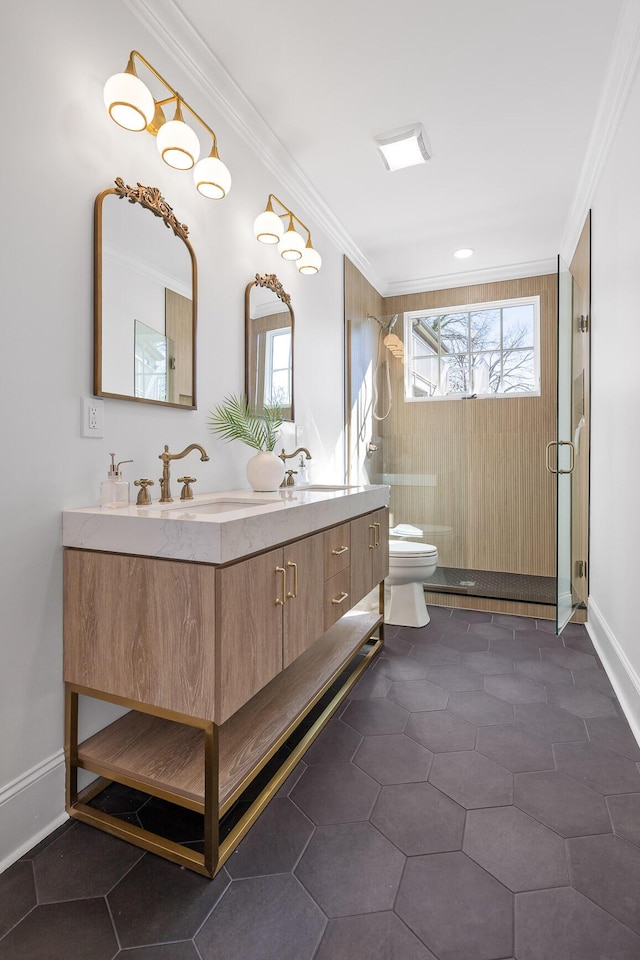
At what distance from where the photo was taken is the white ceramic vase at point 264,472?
2.06 meters

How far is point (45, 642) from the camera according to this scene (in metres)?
1.38

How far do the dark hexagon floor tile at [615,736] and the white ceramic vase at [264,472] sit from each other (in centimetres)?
156

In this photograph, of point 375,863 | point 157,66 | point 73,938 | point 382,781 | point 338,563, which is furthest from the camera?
point 338,563

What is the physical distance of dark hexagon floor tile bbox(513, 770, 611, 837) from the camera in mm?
1408

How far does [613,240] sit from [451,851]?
255cm

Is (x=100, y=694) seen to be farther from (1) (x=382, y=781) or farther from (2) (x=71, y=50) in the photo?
(2) (x=71, y=50)

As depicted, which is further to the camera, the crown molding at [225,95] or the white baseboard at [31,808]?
the crown molding at [225,95]

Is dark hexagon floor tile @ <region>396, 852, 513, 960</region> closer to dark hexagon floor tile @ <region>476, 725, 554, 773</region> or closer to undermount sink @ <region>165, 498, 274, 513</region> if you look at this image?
dark hexagon floor tile @ <region>476, 725, 554, 773</region>

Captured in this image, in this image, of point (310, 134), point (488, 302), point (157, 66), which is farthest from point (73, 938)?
point (488, 302)

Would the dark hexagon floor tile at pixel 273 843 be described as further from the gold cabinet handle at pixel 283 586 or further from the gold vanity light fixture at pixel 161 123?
the gold vanity light fixture at pixel 161 123

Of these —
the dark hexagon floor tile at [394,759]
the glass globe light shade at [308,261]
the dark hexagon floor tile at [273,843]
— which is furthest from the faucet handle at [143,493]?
the glass globe light shade at [308,261]

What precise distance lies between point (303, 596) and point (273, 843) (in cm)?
68

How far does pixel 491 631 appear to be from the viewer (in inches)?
120

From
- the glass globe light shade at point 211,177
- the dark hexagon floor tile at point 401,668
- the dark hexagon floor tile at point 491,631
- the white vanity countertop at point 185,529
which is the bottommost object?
the dark hexagon floor tile at point 401,668
